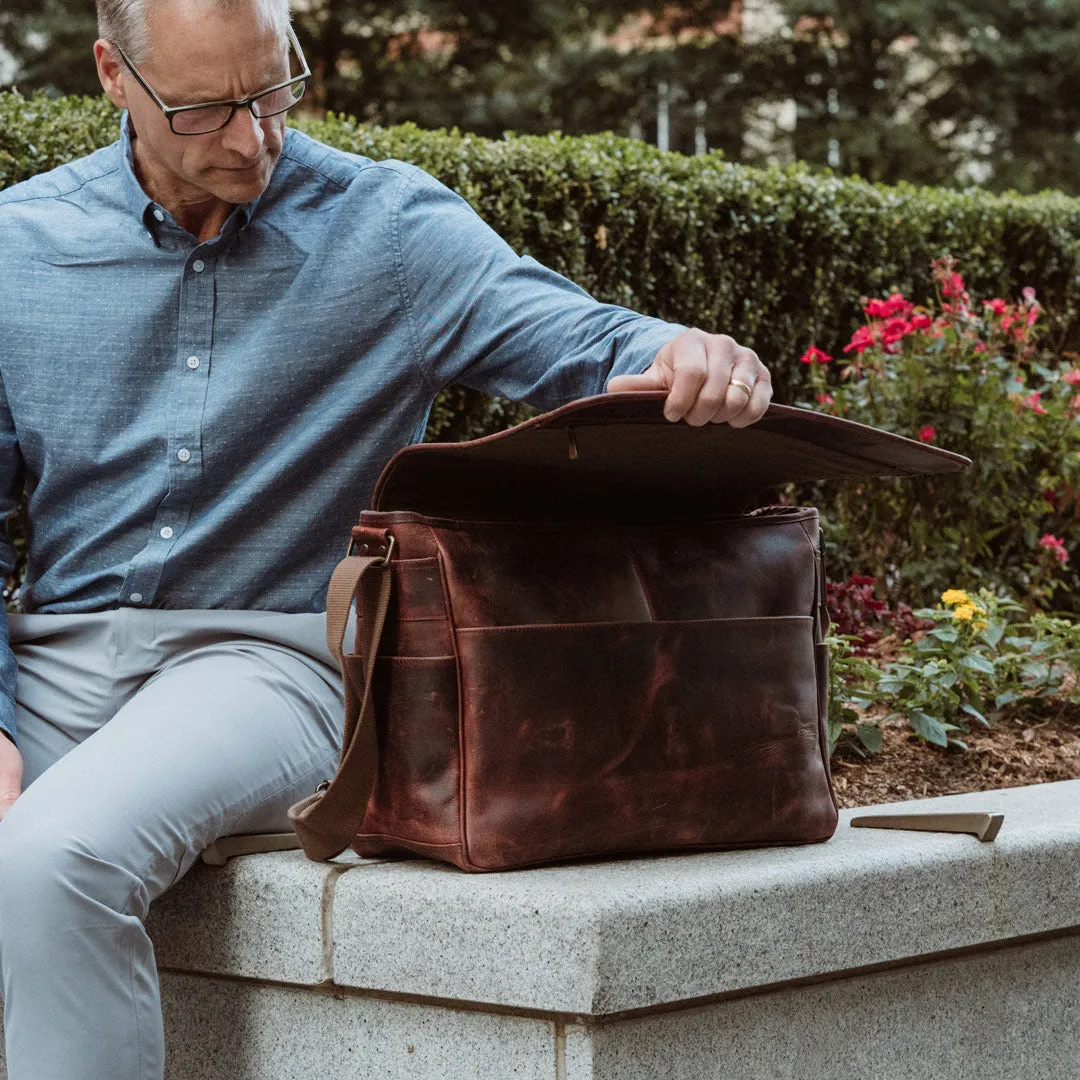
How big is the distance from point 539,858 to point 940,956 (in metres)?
0.70

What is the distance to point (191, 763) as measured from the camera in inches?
80.7

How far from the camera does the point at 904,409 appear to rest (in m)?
4.95

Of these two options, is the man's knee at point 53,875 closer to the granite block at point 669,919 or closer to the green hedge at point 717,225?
the granite block at point 669,919

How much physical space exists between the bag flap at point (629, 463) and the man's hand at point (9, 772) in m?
0.70

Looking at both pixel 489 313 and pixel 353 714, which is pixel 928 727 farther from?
pixel 353 714

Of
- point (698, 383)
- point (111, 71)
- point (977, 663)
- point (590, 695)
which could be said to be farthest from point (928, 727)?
point (111, 71)

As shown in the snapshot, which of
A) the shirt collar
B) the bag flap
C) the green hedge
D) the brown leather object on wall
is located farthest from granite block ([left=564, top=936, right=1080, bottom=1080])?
the green hedge

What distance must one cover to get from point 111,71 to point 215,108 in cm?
26

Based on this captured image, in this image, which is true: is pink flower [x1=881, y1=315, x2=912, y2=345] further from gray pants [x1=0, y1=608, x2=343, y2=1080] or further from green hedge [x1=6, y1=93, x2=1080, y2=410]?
gray pants [x1=0, y1=608, x2=343, y2=1080]

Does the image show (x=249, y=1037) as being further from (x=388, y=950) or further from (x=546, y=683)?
(x=546, y=683)

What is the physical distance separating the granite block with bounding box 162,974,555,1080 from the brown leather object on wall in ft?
0.70

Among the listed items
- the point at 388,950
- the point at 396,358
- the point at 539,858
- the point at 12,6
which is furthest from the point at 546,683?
the point at 12,6

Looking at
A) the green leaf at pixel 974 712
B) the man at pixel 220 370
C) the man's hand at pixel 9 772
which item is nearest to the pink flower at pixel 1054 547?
the green leaf at pixel 974 712

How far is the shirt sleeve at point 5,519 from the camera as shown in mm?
2373
